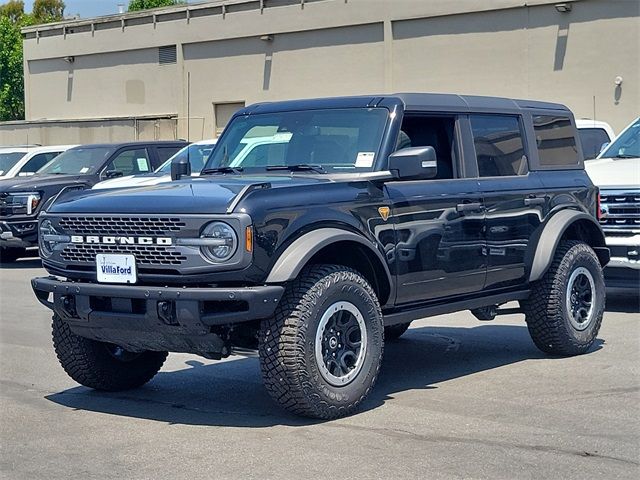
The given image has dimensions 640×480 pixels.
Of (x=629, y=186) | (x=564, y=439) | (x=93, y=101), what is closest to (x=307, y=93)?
(x=93, y=101)

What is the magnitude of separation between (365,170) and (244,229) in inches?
55.4

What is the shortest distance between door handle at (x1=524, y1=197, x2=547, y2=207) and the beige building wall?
47.1ft

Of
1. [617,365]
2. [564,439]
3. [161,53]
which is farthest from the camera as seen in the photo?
[161,53]

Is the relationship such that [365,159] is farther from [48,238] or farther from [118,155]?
[118,155]

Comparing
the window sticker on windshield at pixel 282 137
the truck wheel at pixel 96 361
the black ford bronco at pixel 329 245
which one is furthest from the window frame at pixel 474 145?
the truck wheel at pixel 96 361

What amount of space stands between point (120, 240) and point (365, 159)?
181 centimetres

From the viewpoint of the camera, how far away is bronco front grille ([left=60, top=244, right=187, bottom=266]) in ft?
21.8

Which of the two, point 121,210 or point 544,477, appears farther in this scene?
point 121,210

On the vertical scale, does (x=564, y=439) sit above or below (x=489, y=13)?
below

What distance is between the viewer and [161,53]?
42.7 metres

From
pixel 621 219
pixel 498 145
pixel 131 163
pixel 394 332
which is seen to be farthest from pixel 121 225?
pixel 131 163

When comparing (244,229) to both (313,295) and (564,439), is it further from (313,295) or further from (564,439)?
(564,439)

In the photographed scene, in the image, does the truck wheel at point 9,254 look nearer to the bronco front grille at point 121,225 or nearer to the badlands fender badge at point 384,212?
the bronco front grille at point 121,225

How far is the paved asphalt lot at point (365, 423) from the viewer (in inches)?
231
